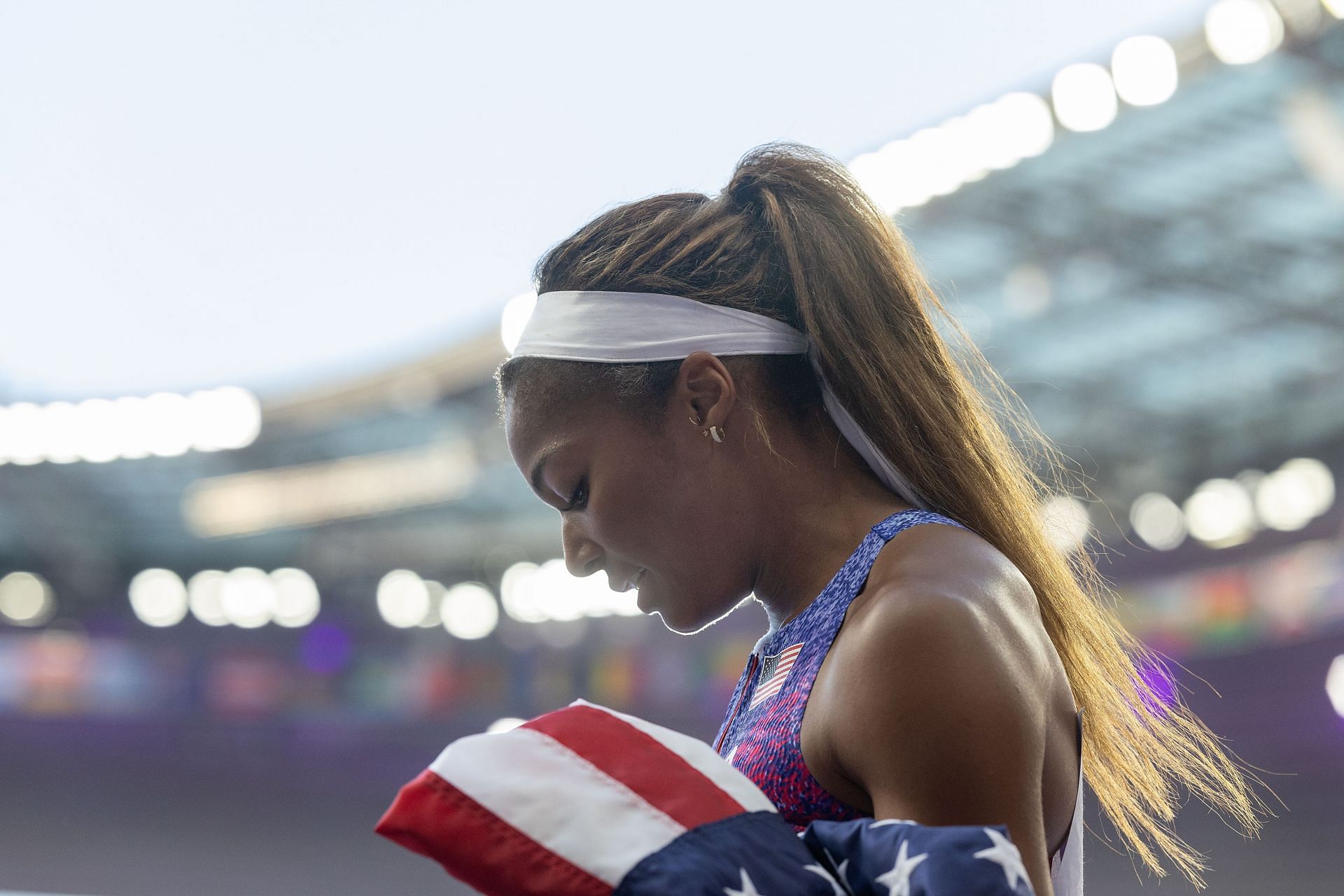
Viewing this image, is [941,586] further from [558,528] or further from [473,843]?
[558,528]

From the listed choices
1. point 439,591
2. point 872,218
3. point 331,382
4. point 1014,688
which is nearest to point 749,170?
point 872,218

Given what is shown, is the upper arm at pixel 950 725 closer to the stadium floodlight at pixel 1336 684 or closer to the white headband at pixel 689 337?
the white headband at pixel 689 337

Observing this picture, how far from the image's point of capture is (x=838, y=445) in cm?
133

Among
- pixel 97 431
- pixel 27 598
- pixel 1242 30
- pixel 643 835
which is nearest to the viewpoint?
pixel 643 835

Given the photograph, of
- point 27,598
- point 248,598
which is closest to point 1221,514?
point 248,598

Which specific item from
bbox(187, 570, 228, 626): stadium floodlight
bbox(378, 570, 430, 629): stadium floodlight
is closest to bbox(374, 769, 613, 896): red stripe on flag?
bbox(187, 570, 228, 626): stadium floodlight

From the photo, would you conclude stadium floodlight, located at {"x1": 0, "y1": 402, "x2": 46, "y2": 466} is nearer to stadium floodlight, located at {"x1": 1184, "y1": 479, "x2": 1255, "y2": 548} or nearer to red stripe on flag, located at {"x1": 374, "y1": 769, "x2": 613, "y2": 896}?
stadium floodlight, located at {"x1": 1184, "y1": 479, "x2": 1255, "y2": 548}

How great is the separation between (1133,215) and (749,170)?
465 inches

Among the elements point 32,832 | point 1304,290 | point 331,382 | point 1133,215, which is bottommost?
point 32,832

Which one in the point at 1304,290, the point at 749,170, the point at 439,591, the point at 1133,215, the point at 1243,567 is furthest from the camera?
the point at 439,591

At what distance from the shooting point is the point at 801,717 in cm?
106

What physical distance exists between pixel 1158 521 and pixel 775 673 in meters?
16.4

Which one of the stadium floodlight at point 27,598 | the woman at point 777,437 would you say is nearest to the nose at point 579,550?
the woman at point 777,437

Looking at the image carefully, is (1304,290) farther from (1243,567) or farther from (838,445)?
(838,445)
